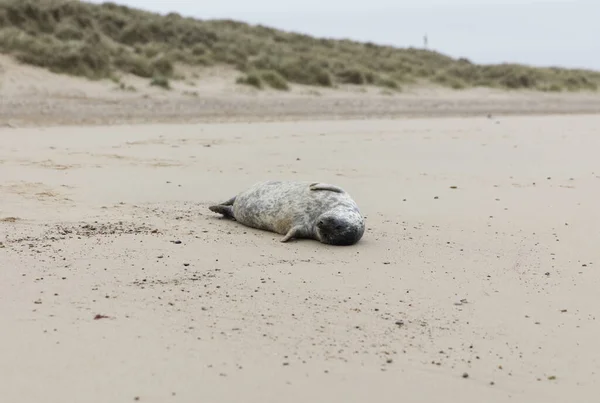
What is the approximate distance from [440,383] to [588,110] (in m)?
18.4

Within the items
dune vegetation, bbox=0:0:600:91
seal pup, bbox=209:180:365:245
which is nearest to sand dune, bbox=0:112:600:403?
seal pup, bbox=209:180:365:245

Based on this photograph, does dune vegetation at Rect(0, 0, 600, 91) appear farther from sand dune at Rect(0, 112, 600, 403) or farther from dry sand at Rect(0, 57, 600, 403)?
sand dune at Rect(0, 112, 600, 403)

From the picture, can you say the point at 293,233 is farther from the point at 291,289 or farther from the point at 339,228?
the point at 291,289

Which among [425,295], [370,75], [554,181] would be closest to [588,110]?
[370,75]

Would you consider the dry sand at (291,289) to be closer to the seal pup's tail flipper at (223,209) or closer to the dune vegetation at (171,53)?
the seal pup's tail flipper at (223,209)

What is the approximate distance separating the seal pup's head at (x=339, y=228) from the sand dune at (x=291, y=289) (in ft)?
0.30

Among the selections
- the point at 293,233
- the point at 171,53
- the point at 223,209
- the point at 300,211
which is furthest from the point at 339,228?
the point at 171,53

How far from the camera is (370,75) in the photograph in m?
23.0

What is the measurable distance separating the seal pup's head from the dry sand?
0.32ft

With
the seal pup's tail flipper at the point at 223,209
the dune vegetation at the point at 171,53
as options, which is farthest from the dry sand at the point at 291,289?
the dune vegetation at the point at 171,53

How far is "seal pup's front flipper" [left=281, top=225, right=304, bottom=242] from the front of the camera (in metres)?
5.56

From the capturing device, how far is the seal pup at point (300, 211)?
5516 millimetres

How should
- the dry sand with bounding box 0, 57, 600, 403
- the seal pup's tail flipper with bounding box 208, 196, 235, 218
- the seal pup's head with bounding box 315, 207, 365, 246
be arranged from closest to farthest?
the dry sand with bounding box 0, 57, 600, 403
the seal pup's head with bounding box 315, 207, 365, 246
the seal pup's tail flipper with bounding box 208, 196, 235, 218

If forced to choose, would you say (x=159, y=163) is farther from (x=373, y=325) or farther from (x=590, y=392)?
(x=590, y=392)
